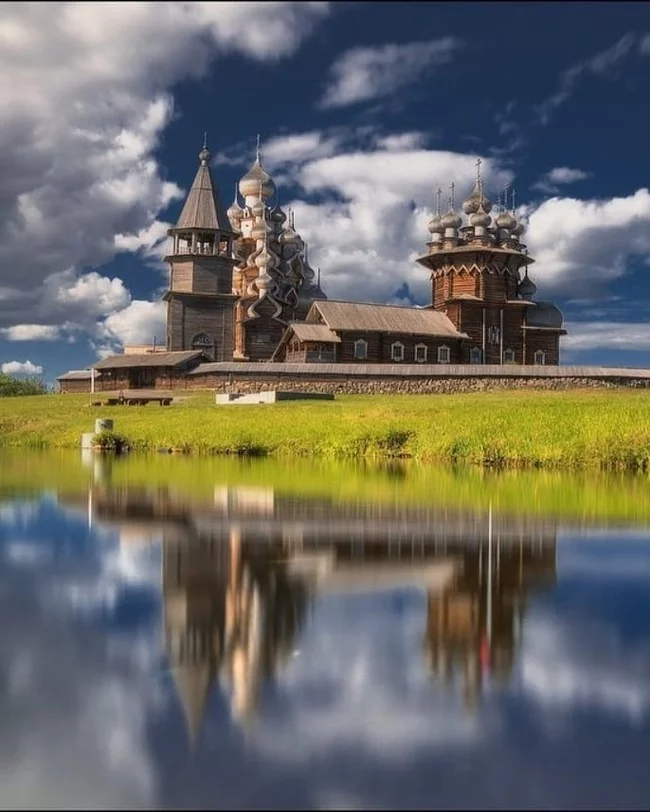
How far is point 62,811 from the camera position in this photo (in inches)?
135

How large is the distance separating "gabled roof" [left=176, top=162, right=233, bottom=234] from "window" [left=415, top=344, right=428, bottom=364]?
41.9ft

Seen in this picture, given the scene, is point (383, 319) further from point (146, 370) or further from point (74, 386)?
point (74, 386)

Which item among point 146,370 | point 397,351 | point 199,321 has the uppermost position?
point 199,321

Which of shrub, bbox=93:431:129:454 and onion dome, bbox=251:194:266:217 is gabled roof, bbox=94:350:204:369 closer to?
shrub, bbox=93:431:129:454

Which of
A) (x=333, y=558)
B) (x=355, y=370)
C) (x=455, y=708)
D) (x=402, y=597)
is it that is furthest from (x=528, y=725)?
(x=355, y=370)

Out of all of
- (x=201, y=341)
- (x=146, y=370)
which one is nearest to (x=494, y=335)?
(x=201, y=341)

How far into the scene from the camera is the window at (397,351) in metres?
52.4

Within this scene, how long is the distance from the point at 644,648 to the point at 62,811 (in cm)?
351

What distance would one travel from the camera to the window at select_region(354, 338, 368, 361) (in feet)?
168

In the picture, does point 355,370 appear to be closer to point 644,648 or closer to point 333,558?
point 333,558

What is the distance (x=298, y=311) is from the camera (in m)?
63.6

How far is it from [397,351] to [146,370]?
577 inches

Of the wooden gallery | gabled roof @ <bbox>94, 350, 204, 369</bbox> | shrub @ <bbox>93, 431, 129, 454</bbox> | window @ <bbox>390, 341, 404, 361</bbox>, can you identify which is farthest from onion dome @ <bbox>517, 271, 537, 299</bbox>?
shrub @ <bbox>93, 431, 129, 454</bbox>

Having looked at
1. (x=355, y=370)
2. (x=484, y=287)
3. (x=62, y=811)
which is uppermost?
(x=484, y=287)
